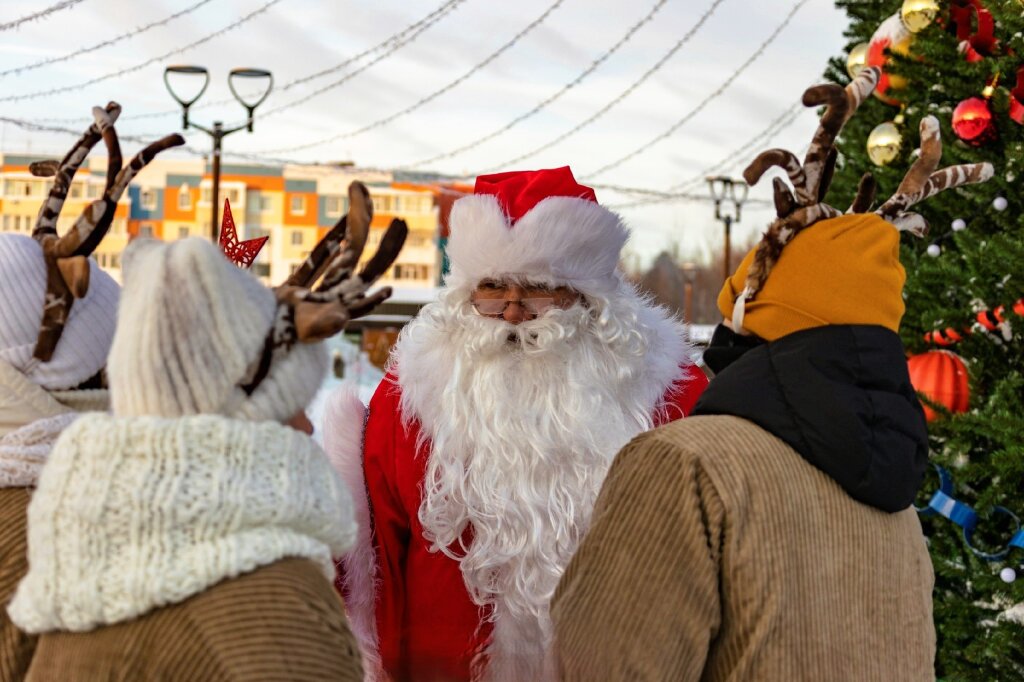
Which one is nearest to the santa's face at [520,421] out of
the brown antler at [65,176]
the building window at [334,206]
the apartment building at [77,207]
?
the brown antler at [65,176]

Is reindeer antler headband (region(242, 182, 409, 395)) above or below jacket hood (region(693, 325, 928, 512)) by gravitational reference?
above

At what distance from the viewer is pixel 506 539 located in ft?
10.5

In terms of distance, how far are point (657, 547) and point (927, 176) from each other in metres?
0.96

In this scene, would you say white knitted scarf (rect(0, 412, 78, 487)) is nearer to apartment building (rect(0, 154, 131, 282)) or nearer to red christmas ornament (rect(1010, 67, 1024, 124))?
red christmas ornament (rect(1010, 67, 1024, 124))

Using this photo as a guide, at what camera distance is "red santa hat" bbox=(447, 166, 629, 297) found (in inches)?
136

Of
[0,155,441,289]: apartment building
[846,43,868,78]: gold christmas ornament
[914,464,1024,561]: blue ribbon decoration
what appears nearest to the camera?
[914,464,1024,561]: blue ribbon decoration

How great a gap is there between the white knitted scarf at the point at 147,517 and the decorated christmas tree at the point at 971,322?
3.09 metres

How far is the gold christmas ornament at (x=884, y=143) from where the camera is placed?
15.5ft

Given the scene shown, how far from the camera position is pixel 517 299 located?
11.4ft

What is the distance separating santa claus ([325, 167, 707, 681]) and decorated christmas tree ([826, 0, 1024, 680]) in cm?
131

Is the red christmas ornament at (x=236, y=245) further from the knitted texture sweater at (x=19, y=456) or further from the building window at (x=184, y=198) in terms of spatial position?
the building window at (x=184, y=198)

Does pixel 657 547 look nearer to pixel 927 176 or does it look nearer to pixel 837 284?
pixel 837 284

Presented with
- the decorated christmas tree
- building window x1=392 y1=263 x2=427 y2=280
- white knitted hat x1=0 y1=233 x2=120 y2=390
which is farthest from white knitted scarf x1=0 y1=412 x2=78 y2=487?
building window x1=392 y1=263 x2=427 y2=280

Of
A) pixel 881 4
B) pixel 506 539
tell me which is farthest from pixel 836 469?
pixel 881 4
